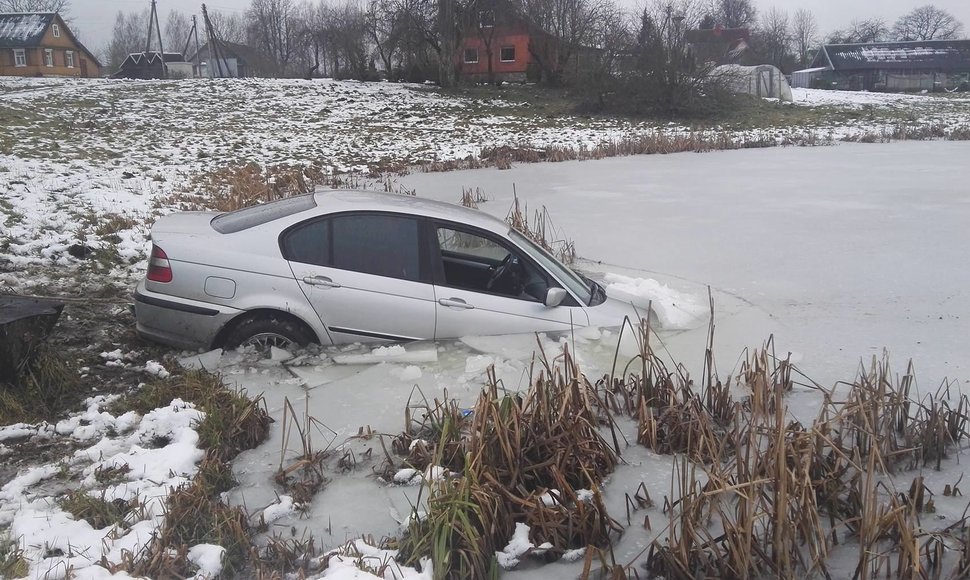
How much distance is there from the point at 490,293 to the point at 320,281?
122 cm

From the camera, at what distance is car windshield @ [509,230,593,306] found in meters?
5.79

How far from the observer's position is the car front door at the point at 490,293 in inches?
220

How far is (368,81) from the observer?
135 ft

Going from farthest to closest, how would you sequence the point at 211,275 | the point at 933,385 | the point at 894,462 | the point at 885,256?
1. the point at 885,256
2. the point at 211,275
3. the point at 933,385
4. the point at 894,462

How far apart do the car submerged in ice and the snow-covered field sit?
8.1 inches

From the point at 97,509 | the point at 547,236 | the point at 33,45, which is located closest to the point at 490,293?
the point at 97,509

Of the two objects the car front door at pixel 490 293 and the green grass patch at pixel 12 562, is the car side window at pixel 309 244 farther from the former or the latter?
the green grass patch at pixel 12 562

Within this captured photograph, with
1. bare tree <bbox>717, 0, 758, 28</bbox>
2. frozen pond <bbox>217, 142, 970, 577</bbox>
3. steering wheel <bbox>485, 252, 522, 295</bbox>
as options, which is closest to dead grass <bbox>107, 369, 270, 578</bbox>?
frozen pond <bbox>217, 142, 970, 577</bbox>

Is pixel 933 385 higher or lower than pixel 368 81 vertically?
lower

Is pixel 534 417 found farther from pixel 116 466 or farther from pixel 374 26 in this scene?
pixel 374 26

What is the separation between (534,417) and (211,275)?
266 cm

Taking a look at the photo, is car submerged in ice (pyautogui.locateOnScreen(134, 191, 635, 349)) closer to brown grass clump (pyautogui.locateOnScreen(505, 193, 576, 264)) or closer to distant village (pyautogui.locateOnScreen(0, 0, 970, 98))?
brown grass clump (pyautogui.locateOnScreen(505, 193, 576, 264))

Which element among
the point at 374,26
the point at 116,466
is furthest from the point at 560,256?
the point at 374,26

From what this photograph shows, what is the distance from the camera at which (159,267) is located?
551 cm
